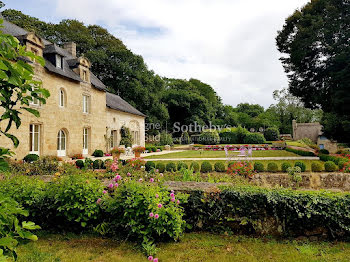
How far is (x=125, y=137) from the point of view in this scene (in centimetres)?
2297

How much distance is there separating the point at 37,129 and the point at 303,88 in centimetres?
1813

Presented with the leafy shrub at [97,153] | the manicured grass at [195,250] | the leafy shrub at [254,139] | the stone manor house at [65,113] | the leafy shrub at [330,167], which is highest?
the stone manor house at [65,113]

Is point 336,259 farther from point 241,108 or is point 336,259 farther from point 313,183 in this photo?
point 241,108

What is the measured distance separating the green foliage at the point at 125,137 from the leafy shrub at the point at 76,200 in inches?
728

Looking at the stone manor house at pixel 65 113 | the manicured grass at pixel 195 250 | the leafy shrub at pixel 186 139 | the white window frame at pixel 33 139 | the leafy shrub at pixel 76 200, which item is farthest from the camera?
the leafy shrub at pixel 186 139

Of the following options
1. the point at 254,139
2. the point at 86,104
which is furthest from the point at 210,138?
the point at 86,104

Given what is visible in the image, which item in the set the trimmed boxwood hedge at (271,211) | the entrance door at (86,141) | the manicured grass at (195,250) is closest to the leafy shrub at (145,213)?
the manicured grass at (195,250)

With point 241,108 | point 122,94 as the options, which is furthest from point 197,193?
point 241,108

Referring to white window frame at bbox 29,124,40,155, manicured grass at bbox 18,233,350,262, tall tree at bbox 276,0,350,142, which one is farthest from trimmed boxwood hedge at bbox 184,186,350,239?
white window frame at bbox 29,124,40,155

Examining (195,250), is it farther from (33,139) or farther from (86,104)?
(86,104)

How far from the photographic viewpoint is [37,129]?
565 inches

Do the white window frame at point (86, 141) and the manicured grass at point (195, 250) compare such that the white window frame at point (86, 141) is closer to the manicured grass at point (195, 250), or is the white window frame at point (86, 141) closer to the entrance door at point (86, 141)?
the entrance door at point (86, 141)

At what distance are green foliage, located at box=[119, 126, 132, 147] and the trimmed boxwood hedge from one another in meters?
19.0

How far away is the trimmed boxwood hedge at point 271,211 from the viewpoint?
12.3 feet
